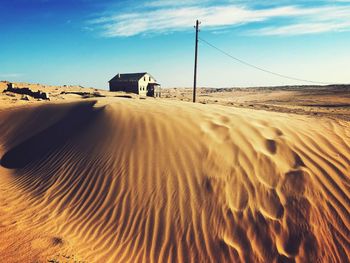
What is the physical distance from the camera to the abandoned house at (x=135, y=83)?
111 feet

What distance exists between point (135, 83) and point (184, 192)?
29.5 m

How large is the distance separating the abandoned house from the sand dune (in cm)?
2607

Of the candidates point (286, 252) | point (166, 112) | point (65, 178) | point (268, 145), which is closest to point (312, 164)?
point (268, 145)

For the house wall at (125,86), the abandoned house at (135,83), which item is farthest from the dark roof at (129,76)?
the house wall at (125,86)

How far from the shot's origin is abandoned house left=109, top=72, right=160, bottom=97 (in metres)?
33.7

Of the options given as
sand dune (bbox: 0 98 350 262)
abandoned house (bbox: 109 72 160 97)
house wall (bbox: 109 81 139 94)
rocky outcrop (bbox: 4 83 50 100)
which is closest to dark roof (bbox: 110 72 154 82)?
abandoned house (bbox: 109 72 160 97)

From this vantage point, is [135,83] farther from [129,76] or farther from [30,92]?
[30,92]

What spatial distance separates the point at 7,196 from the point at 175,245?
14.2 ft

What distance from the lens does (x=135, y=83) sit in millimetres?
33625

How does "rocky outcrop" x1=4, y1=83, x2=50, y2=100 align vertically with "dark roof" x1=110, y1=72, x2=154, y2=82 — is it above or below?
below

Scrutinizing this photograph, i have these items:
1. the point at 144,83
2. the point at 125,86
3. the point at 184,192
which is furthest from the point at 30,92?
the point at 184,192

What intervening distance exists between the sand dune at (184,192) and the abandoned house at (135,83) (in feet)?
85.5

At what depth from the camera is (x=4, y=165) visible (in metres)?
8.17

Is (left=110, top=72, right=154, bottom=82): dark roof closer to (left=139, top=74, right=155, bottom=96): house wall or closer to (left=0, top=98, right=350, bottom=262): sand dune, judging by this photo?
(left=139, top=74, right=155, bottom=96): house wall
